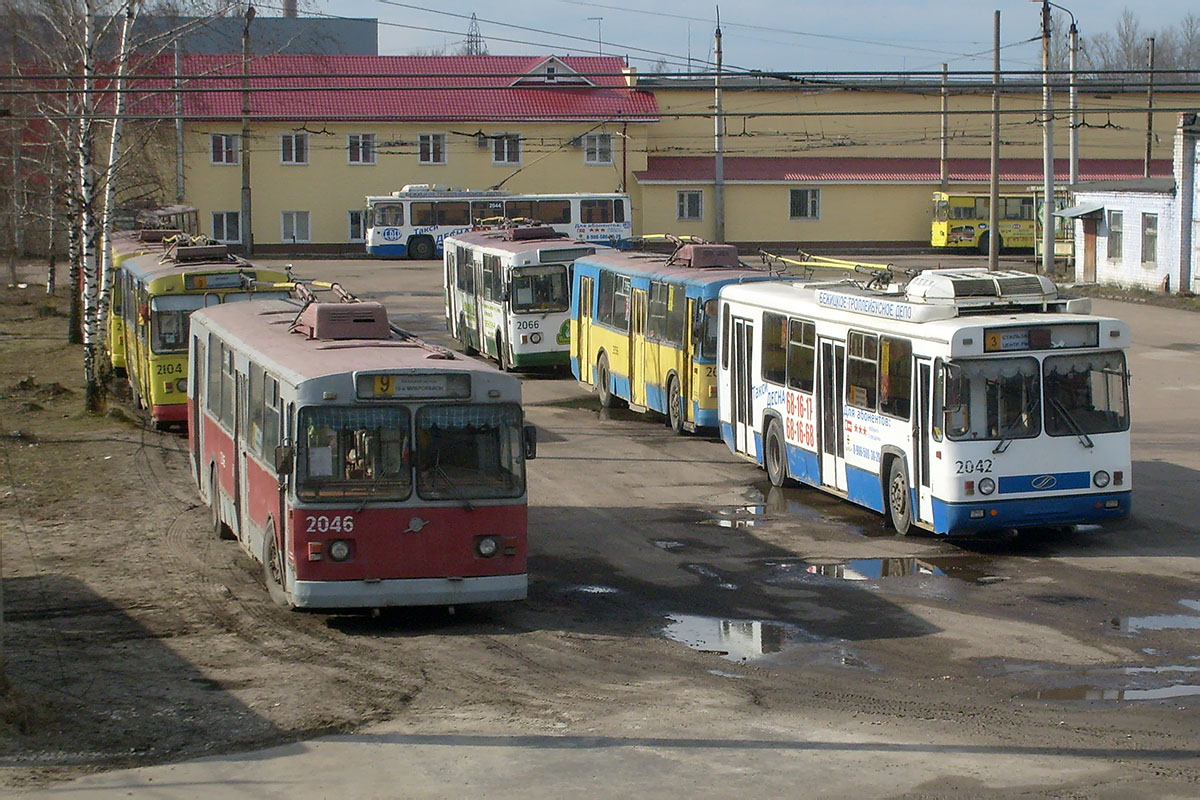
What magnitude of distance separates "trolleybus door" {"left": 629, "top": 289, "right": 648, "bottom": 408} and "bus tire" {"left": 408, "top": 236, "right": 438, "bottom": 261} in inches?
1506

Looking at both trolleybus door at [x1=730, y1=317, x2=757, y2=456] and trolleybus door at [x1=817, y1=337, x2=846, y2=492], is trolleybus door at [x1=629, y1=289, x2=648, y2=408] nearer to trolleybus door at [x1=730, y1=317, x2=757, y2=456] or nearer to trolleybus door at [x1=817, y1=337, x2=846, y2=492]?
trolleybus door at [x1=730, y1=317, x2=757, y2=456]

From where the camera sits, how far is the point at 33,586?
13.8 meters

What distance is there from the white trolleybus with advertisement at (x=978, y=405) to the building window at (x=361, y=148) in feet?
176

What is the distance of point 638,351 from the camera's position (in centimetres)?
2548

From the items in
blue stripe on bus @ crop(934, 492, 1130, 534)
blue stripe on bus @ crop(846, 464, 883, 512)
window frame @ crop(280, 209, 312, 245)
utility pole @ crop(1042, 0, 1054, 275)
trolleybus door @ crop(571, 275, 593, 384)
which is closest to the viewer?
blue stripe on bus @ crop(934, 492, 1130, 534)

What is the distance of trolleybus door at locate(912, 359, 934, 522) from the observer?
50.9 ft

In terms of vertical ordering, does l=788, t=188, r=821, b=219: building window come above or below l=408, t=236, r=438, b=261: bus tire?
above

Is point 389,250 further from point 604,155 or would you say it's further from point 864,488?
point 864,488

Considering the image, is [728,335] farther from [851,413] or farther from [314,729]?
[314,729]

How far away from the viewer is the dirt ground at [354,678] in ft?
30.6

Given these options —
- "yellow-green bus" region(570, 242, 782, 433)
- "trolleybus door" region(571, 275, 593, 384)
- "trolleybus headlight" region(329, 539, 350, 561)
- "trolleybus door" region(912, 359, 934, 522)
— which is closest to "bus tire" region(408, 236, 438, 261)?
"yellow-green bus" region(570, 242, 782, 433)

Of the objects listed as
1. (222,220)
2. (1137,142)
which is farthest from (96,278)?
(1137,142)

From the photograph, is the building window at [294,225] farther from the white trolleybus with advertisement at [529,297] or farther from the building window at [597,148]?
the white trolleybus with advertisement at [529,297]

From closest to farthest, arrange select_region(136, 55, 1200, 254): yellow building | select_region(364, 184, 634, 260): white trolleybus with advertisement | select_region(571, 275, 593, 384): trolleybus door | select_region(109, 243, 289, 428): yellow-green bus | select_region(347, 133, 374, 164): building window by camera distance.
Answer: select_region(109, 243, 289, 428): yellow-green bus
select_region(571, 275, 593, 384): trolleybus door
select_region(364, 184, 634, 260): white trolleybus with advertisement
select_region(136, 55, 1200, 254): yellow building
select_region(347, 133, 374, 164): building window
